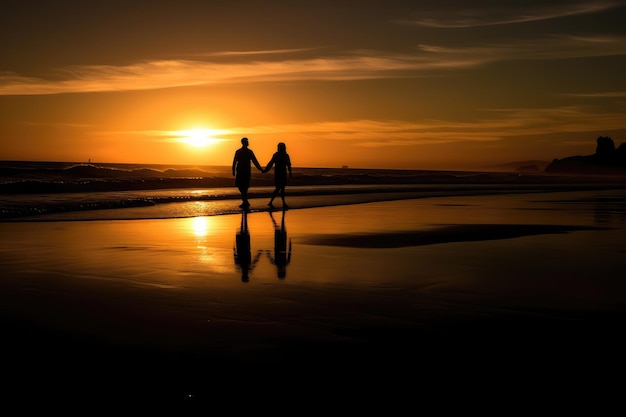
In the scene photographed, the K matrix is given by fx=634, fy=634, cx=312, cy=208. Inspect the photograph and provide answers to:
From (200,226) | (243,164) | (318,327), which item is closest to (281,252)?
(318,327)

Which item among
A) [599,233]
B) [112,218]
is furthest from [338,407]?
[112,218]

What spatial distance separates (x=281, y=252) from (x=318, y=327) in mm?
5111

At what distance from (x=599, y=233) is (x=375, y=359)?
10347 millimetres

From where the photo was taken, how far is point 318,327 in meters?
5.16

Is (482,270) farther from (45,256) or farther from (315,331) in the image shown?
(45,256)

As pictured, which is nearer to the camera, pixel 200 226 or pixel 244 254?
pixel 244 254

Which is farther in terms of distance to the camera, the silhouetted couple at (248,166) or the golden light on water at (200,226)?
the silhouetted couple at (248,166)

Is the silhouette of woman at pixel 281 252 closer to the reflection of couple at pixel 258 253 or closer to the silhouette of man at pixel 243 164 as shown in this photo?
the reflection of couple at pixel 258 253

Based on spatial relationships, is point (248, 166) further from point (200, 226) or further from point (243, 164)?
point (200, 226)

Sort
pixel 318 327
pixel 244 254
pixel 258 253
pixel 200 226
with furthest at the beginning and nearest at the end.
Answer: pixel 200 226
pixel 258 253
pixel 244 254
pixel 318 327

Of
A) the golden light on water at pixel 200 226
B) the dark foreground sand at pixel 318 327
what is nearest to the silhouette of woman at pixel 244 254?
the dark foreground sand at pixel 318 327

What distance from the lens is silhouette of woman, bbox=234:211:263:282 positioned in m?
8.26

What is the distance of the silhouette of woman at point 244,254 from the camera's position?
826 centimetres

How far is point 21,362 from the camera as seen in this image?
4207mm
